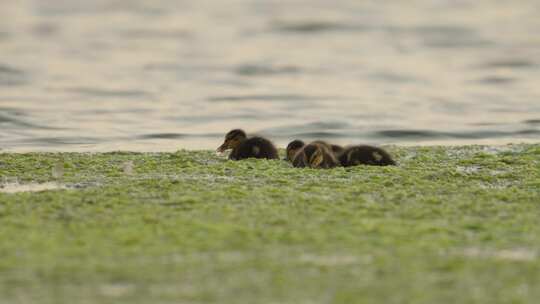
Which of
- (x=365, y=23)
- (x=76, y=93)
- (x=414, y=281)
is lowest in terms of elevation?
(x=414, y=281)

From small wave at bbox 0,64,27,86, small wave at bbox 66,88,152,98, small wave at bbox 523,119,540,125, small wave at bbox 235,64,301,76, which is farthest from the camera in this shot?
Answer: small wave at bbox 235,64,301,76

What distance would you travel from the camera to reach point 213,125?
1285 cm

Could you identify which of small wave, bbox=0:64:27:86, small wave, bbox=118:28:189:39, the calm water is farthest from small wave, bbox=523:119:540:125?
small wave, bbox=118:28:189:39

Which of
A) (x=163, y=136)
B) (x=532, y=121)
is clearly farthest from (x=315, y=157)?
(x=532, y=121)

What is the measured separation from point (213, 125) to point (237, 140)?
3.04 m

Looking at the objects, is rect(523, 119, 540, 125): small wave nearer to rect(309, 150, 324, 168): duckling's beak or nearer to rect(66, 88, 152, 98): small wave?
rect(66, 88, 152, 98): small wave

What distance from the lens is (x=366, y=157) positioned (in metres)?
8.51

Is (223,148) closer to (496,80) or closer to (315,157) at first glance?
(315,157)

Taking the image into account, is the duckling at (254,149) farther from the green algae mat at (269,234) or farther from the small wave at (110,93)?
the small wave at (110,93)

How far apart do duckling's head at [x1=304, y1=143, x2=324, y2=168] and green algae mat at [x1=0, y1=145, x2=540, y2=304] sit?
275 mm

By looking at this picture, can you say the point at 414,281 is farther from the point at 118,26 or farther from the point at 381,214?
the point at 118,26

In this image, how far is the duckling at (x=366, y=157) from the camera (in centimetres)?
845

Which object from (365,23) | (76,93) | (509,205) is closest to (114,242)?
(509,205)

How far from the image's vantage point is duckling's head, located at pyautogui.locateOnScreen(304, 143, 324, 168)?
27.4 ft
